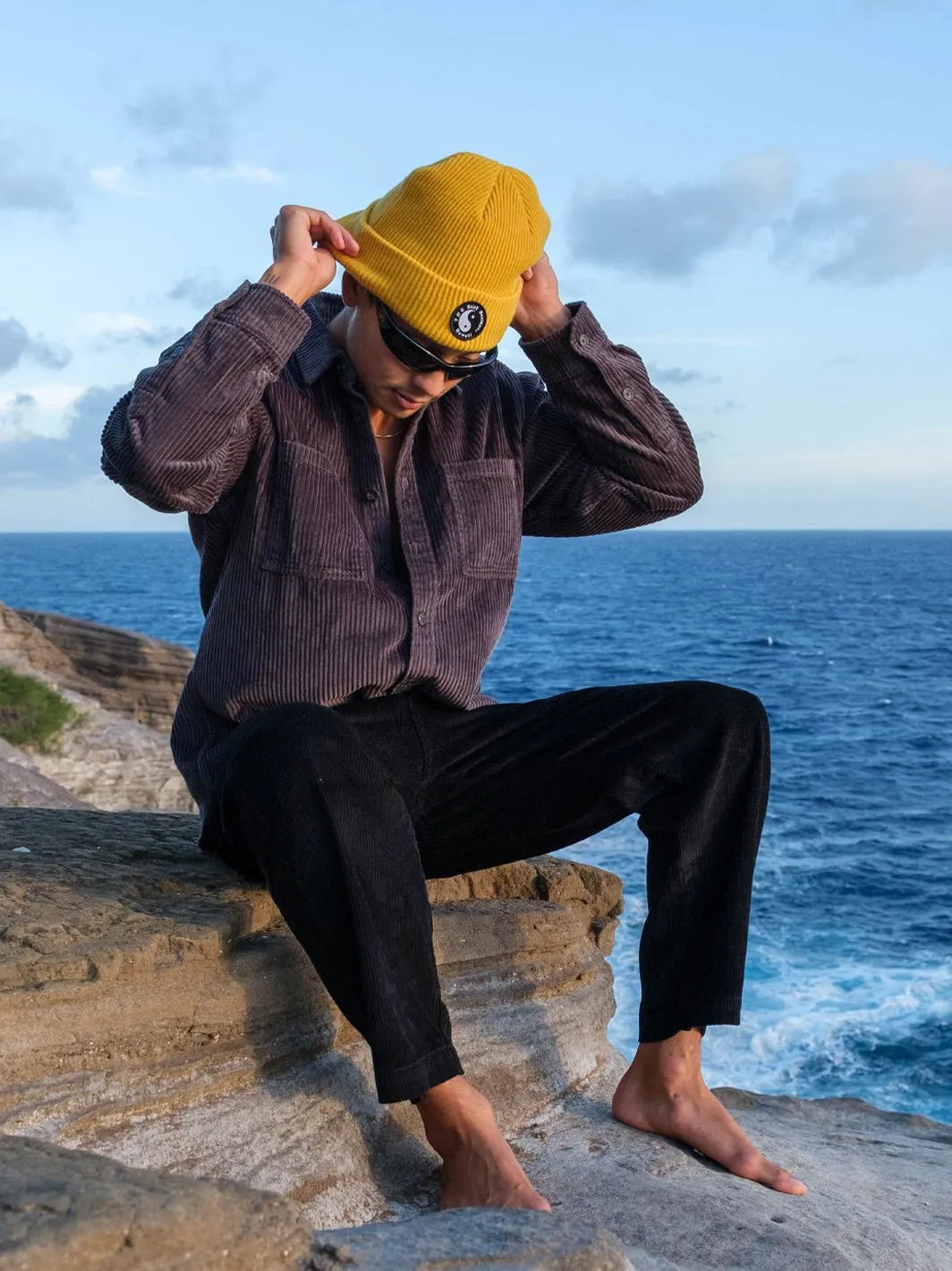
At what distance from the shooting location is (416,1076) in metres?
3.18

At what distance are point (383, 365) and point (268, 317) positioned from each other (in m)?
0.36

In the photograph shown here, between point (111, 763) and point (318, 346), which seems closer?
point (318, 346)

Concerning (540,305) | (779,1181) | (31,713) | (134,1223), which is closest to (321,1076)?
(779,1181)

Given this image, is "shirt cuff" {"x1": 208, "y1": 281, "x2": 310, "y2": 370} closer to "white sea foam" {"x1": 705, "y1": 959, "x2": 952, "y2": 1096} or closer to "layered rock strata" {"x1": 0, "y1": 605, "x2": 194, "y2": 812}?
"white sea foam" {"x1": 705, "y1": 959, "x2": 952, "y2": 1096}

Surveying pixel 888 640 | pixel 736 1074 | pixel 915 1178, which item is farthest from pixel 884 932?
pixel 888 640

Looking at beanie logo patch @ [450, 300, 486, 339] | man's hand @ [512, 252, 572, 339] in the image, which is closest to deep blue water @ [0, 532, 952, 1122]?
man's hand @ [512, 252, 572, 339]

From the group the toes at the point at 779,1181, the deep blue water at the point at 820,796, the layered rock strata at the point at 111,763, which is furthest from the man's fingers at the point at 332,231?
the layered rock strata at the point at 111,763

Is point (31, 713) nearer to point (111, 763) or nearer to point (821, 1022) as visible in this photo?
point (111, 763)

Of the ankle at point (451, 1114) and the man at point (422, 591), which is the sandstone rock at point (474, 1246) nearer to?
the ankle at point (451, 1114)

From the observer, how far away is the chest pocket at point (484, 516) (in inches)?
159

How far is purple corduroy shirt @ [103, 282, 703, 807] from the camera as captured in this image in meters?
3.64

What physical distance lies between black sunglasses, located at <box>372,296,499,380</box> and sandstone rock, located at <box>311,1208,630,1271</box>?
225 centimetres

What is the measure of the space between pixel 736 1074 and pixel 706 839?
1014 centimetres

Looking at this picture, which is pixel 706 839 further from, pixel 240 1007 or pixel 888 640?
pixel 888 640
